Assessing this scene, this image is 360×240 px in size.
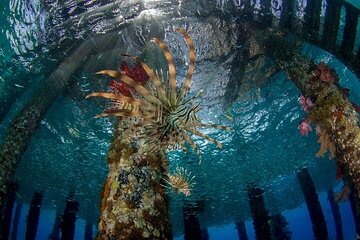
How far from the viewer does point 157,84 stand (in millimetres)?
3365

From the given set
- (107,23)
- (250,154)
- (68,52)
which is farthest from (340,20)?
(250,154)

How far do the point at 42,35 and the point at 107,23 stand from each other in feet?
5.72

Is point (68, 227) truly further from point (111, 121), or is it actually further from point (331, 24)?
point (331, 24)

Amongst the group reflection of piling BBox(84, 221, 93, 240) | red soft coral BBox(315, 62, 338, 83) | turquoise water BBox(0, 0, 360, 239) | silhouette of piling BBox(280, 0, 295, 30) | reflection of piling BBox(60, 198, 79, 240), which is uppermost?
turquoise water BBox(0, 0, 360, 239)

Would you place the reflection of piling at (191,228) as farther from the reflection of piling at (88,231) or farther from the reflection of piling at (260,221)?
the reflection of piling at (88,231)

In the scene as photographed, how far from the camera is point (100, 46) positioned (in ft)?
29.3

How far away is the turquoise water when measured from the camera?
8.06 meters

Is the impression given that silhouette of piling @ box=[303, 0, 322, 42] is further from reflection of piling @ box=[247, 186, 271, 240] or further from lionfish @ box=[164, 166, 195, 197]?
reflection of piling @ box=[247, 186, 271, 240]

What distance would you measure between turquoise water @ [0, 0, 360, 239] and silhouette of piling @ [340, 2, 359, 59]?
156 centimetres

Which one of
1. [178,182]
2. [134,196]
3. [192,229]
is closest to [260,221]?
[192,229]

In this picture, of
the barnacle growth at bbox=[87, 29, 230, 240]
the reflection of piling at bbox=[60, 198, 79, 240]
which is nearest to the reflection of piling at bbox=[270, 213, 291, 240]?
the reflection of piling at bbox=[60, 198, 79, 240]

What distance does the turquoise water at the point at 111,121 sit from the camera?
806cm

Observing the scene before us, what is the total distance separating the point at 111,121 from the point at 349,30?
8.99 m

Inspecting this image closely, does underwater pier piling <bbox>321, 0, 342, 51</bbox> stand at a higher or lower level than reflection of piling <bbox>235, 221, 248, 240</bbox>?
higher
